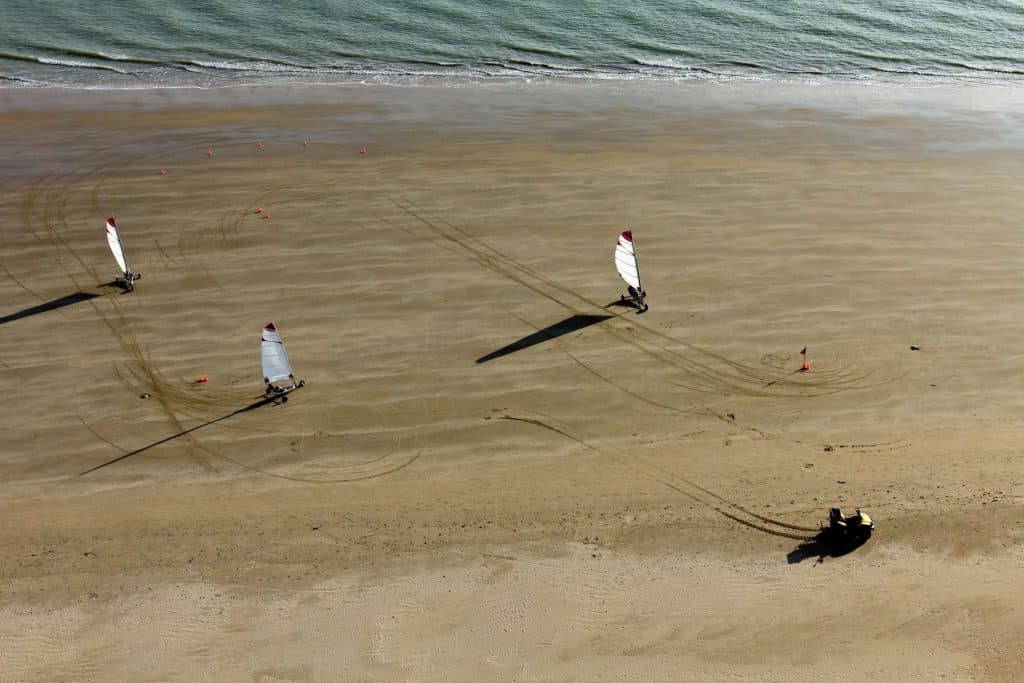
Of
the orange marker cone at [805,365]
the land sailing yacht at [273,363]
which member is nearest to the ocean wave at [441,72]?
the land sailing yacht at [273,363]

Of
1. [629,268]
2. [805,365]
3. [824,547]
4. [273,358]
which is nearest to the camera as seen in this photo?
[824,547]

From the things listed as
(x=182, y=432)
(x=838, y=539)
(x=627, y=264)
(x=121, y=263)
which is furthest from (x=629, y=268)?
(x=121, y=263)

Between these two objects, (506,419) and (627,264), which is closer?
(506,419)

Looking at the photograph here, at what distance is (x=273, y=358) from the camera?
1580cm

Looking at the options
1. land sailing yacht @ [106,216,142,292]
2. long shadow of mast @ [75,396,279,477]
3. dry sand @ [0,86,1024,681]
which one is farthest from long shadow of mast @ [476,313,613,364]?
land sailing yacht @ [106,216,142,292]

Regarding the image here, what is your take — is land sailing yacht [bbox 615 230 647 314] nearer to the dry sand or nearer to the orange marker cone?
the dry sand

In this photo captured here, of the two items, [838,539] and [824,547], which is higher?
[838,539]

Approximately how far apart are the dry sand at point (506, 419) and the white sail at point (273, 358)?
0.65 metres

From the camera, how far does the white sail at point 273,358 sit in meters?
15.7

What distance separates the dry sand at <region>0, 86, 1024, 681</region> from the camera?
11.9 m

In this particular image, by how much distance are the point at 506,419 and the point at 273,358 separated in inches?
179

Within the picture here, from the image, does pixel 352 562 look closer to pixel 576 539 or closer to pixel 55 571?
pixel 576 539

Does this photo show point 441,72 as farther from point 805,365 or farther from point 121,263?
point 805,365

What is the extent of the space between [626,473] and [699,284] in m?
7.04
